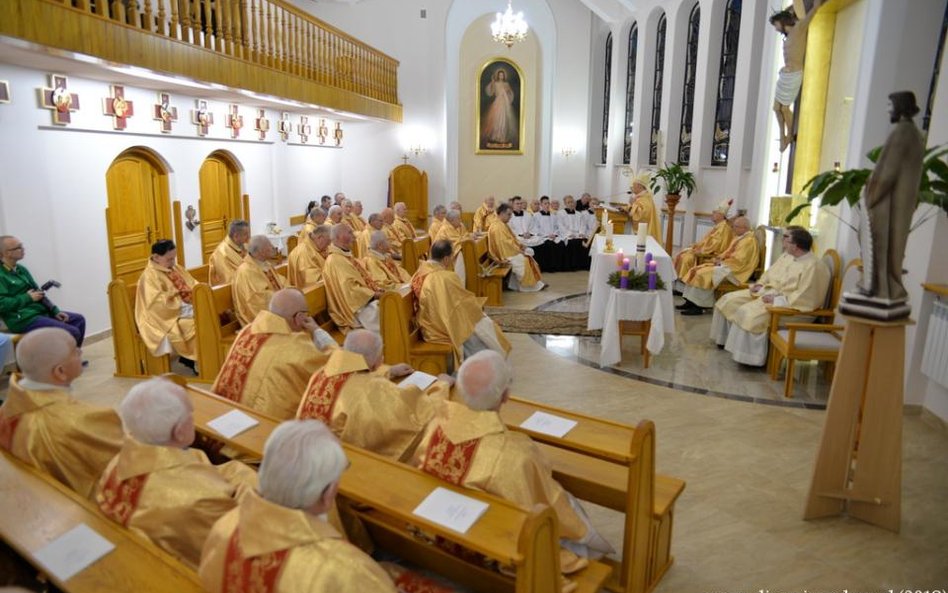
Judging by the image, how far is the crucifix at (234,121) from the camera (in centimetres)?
1045

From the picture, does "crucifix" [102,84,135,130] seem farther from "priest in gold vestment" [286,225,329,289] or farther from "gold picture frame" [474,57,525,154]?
"gold picture frame" [474,57,525,154]

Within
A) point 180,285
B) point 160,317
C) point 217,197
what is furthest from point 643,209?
point 160,317

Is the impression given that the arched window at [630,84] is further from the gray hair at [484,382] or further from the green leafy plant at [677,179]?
the gray hair at [484,382]

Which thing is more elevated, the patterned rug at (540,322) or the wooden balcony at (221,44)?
the wooden balcony at (221,44)

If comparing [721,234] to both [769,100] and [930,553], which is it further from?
[930,553]

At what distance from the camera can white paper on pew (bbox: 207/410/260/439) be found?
10.3 ft

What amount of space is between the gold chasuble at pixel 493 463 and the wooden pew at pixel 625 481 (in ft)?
1.03

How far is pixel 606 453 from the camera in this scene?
2824mm

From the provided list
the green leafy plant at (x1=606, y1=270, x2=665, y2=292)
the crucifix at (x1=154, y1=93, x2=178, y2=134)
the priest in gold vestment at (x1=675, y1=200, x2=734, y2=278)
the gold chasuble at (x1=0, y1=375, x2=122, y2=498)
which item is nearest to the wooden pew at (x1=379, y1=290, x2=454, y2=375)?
the green leafy plant at (x1=606, y1=270, x2=665, y2=292)

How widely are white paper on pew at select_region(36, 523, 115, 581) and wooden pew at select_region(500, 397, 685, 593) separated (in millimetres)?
1738

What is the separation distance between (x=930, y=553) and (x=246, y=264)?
5.67 metres

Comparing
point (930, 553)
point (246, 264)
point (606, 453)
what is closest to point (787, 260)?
point (930, 553)

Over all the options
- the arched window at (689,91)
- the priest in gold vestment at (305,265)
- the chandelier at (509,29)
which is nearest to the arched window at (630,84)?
the arched window at (689,91)

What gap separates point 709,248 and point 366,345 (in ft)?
24.7
